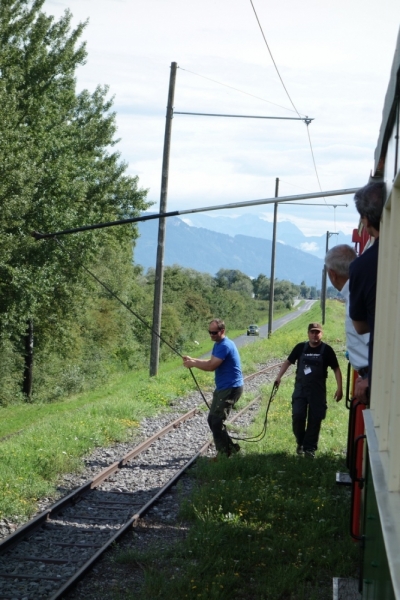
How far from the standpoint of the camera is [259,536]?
7.87m

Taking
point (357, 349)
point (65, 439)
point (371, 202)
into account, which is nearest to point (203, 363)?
point (65, 439)

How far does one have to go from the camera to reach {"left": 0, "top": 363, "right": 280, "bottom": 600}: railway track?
709 cm

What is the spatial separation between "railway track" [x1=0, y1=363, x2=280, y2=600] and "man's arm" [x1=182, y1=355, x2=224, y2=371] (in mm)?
1580

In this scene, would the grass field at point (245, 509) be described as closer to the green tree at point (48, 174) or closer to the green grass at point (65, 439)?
the green grass at point (65, 439)

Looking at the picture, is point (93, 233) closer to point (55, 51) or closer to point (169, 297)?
point (55, 51)

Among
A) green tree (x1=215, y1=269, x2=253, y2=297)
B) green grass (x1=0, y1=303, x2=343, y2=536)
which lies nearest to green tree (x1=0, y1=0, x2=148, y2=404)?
green grass (x1=0, y1=303, x2=343, y2=536)

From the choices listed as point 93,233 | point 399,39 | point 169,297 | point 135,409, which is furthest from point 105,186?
point 169,297

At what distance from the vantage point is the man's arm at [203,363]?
1045 centimetres

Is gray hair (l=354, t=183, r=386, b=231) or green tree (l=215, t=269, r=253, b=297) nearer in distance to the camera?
gray hair (l=354, t=183, r=386, b=231)

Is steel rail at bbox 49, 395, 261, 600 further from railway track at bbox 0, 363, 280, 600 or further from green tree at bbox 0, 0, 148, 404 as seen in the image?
green tree at bbox 0, 0, 148, 404

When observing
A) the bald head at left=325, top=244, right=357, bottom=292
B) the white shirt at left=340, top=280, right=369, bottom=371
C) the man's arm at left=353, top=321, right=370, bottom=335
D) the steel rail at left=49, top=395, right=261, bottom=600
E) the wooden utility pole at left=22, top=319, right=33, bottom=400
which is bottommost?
the wooden utility pole at left=22, top=319, right=33, bottom=400

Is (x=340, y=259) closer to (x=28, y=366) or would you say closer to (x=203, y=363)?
(x=203, y=363)

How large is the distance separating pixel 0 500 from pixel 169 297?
7107cm

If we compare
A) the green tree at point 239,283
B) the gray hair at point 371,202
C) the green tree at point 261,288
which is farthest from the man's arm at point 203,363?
the green tree at point 261,288
